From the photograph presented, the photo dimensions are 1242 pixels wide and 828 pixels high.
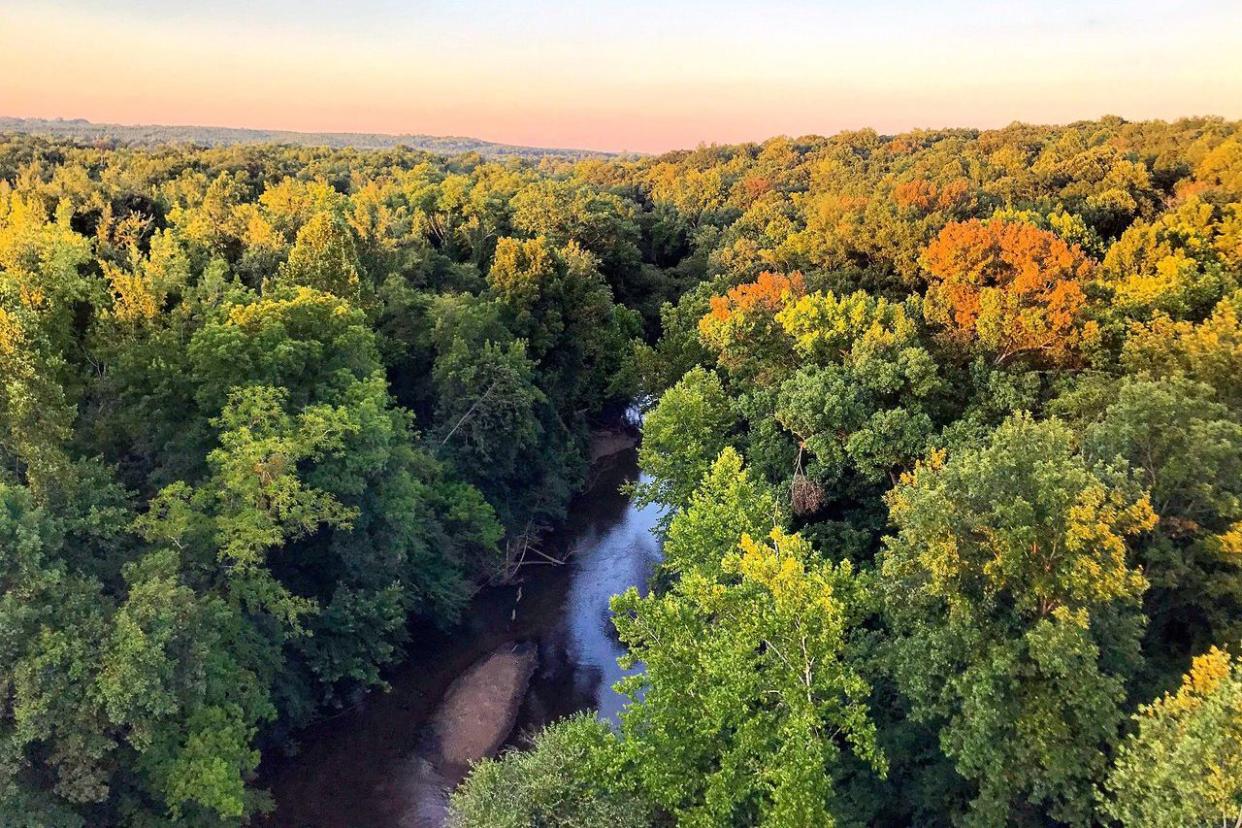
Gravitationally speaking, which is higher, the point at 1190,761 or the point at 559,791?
the point at 1190,761

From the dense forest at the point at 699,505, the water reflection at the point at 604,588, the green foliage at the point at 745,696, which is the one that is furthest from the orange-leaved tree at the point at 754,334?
the green foliage at the point at 745,696

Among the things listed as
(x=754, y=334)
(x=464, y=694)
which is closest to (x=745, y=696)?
(x=464, y=694)

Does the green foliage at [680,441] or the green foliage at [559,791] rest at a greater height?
the green foliage at [680,441]

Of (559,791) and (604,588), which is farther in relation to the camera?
(604,588)

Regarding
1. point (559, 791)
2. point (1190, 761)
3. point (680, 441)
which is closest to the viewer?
point (1190, 761)

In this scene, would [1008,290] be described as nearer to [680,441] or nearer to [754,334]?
[754,334]

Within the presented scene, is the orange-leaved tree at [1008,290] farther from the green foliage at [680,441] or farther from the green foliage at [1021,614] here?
the green foliage at [1021,614]
